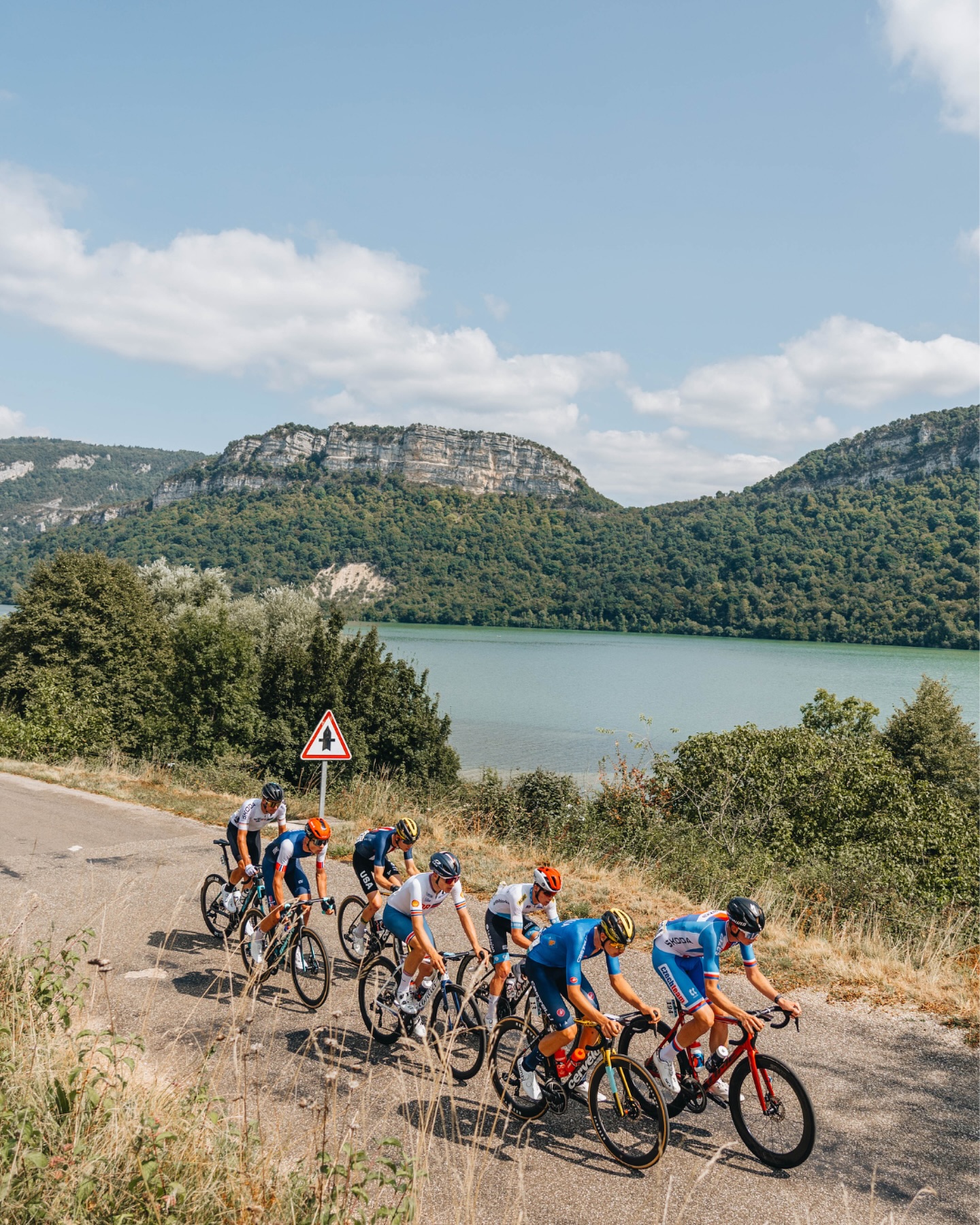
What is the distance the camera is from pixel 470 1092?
227 inches

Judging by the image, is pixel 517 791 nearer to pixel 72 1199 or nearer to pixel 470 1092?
pixel 470 1092

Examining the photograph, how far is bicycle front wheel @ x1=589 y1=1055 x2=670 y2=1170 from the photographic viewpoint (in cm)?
493

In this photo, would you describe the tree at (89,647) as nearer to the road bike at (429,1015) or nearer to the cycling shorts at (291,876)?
the cycling shorts at (291,876)

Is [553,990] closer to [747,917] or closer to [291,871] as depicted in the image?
[747,917]

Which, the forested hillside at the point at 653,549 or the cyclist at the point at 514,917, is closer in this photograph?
the cyclist at the point at 514,917

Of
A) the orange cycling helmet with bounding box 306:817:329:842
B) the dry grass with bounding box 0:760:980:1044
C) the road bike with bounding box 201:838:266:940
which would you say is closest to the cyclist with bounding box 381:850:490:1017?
the orange cycling helmet with bounding box 306:817:329:842

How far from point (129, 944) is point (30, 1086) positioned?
5.19 metres

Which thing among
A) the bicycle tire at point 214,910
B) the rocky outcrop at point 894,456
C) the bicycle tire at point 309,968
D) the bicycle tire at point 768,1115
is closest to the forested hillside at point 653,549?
the rocky outcrop at point 894,456

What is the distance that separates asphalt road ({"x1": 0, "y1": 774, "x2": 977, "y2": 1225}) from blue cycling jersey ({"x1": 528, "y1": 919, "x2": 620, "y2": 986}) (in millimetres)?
1042

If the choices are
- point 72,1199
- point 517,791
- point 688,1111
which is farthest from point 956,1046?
point 517,791

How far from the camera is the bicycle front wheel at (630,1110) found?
493 centimetres

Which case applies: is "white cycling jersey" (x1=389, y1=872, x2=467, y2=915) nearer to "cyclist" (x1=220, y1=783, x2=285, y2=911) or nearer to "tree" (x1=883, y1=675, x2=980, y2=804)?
"cyclist" (x1=220, y1=783, x2=285, y2=911)

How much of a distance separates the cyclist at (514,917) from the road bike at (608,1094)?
420 mm

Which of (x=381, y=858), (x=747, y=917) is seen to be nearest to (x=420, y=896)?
(x=381, y=858)
